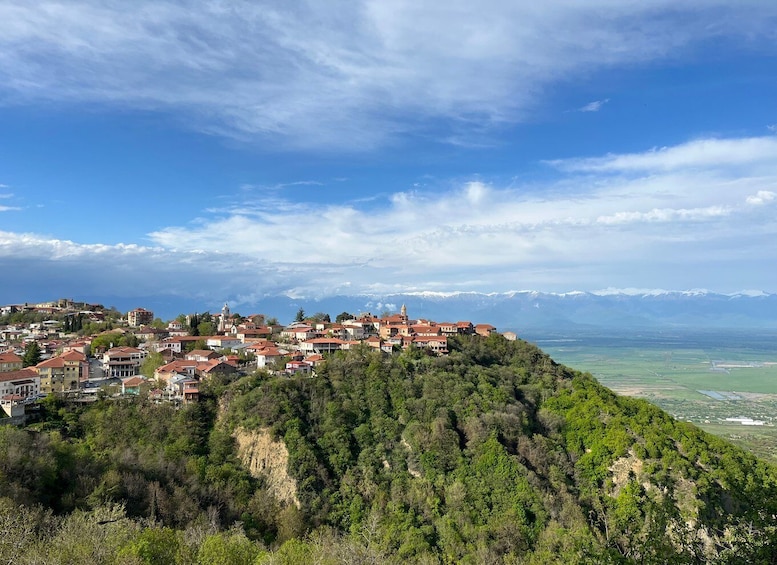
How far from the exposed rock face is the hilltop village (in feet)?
21.4

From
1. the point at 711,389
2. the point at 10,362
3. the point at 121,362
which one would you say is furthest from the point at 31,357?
the point at 711,389

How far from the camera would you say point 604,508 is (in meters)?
34.7

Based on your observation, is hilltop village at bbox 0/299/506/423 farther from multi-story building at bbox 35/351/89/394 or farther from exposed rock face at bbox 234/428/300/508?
exposed rock face at bbox 234/428/300/508

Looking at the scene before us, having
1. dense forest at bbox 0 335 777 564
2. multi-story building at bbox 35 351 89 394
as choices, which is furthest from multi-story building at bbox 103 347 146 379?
dense forest at bbox 0 335 777 564

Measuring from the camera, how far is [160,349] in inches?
2157

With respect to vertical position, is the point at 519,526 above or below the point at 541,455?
below

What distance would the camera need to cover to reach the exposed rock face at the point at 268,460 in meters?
35.1

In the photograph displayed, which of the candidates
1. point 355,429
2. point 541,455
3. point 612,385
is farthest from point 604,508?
point 612,385

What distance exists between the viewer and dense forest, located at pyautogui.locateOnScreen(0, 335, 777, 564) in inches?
1077

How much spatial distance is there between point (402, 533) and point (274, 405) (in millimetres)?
14434

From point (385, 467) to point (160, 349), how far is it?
3035 cm

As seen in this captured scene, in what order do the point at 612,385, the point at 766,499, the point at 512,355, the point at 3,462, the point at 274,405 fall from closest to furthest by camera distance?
the point at 766,499
the point at 3,462
the point at 274,405
the point at 512,355
the point at 612,385

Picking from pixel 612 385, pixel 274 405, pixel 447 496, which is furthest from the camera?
pixel 612 385

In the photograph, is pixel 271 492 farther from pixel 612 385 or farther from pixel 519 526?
pixel 612 385
